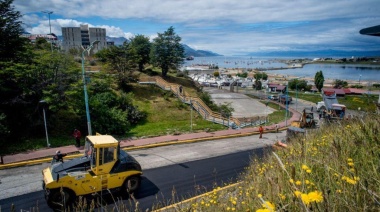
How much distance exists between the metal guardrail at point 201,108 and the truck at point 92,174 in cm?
1777

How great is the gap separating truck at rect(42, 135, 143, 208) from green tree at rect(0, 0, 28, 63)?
15858 mm

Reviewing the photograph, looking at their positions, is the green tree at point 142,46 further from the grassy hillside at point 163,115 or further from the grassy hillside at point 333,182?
the grassy hillside at point 333,182

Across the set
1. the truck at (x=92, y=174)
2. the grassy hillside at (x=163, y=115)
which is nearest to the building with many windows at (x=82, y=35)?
the grassy hillside at (x=163, y=115)

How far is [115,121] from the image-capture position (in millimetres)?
22500

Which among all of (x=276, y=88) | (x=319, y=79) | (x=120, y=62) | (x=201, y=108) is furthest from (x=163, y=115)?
(x=319, y=79)

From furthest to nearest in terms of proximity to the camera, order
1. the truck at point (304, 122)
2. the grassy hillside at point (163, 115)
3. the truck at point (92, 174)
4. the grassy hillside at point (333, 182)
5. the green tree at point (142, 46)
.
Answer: the green tree at point (142, 46)
the truck at point (304, 122)
the grassy hillside at point (163, 115)
the truck at point (92, 174)
the grassy hillside at point (333, 182)

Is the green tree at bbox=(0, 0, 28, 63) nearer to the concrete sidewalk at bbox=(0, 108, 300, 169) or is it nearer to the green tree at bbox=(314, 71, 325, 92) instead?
the concrete sidewalk at bbox=(0, 108, 300, 169)

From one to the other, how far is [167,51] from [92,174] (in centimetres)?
3414

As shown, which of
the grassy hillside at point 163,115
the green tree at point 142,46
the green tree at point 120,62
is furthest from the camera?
the green tree at point 142,46

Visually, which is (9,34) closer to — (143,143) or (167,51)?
(143,143)

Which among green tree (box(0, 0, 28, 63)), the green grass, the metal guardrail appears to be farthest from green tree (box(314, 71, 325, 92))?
green tree (box(0, 0, 28, 63))

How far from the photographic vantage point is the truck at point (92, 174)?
9258 mm

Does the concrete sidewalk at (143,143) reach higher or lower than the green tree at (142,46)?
lower

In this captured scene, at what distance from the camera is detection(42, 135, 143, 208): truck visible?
9.26 m
